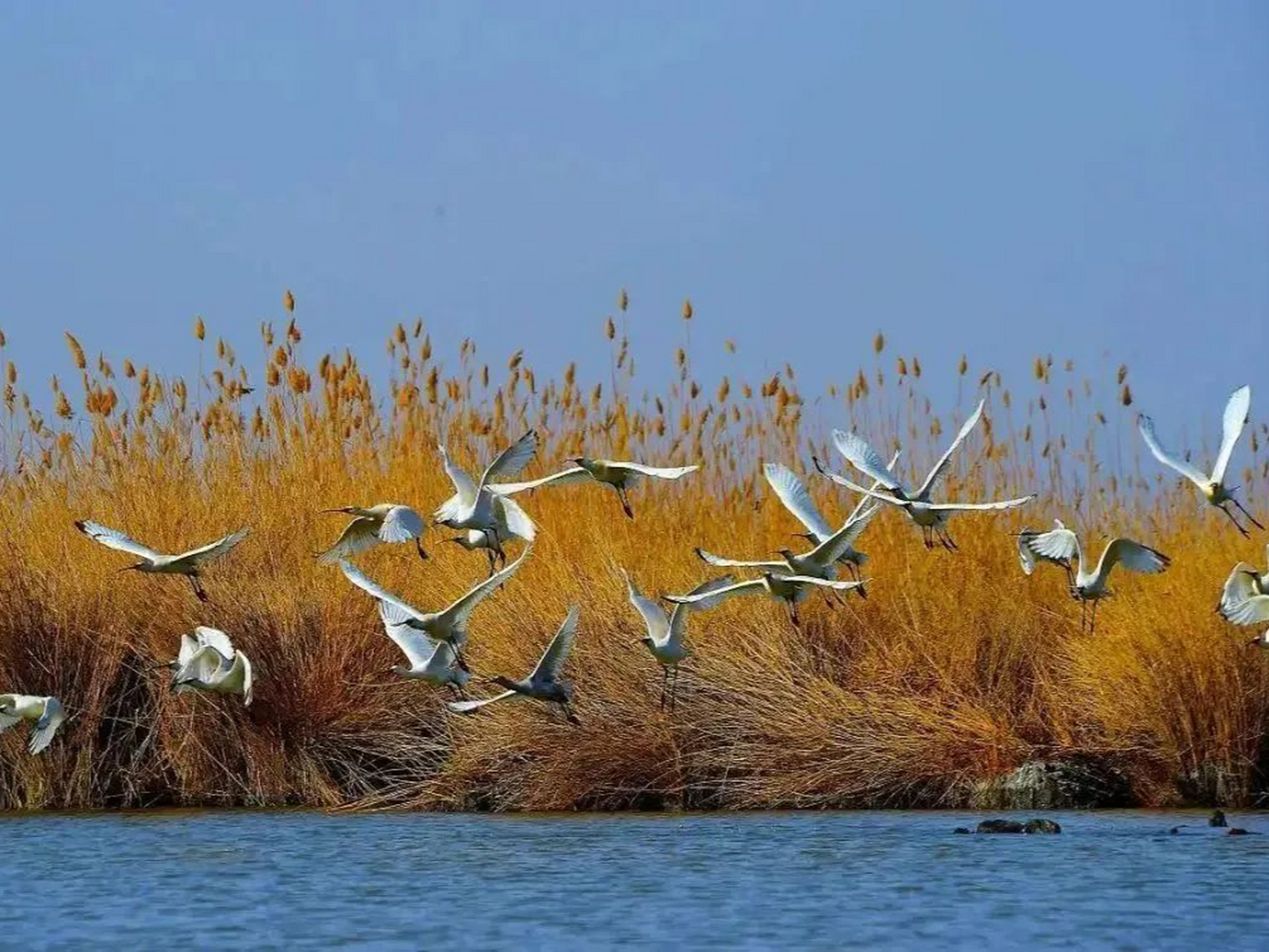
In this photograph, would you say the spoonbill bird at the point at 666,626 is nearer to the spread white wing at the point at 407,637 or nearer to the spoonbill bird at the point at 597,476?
the spoonbill bird at the point at 597,476

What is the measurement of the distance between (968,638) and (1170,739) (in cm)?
117

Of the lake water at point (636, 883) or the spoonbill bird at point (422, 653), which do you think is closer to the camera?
the lake water at point (636, 883)

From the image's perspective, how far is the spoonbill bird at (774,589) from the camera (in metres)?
9.61

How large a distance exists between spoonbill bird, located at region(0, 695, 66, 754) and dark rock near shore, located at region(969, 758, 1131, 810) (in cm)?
453

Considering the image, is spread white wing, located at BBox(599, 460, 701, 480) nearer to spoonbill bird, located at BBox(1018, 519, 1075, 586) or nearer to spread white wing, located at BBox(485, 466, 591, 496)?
spread white wing, located at BBox(485, 466, 591, 496)

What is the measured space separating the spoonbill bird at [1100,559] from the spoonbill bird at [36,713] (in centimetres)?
478

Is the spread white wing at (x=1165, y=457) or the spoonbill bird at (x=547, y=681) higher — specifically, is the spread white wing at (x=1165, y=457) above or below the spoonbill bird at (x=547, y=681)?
above

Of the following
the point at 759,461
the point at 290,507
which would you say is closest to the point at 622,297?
the point at 759,461

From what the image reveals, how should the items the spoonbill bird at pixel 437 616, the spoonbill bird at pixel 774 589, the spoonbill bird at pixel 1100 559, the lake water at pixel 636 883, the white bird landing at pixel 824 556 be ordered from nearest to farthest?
the lake water at pixel 636 883 < the spoonbill bird at pixel 437 616 < the spoonbill bird at pixel 774 589 < the white bird landing at pixel 824 556 < the spoonbill bird at pixel 1100 559

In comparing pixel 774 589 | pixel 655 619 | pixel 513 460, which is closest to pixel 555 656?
pixel 655 619

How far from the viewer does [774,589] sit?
10.1 meters

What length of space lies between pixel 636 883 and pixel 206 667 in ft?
10.4

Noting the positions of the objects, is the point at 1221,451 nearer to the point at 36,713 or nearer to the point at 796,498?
the point at 796,498

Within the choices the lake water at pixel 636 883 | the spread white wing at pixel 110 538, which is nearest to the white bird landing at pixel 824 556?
the lake water at pixel 636 883
